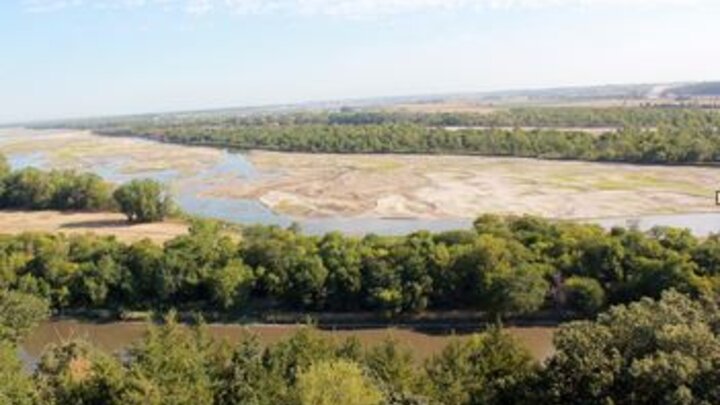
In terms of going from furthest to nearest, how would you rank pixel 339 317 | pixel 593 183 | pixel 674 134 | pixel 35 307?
pixel 674 134, pixel 593 183, pixel 339 317, pixel 35 307

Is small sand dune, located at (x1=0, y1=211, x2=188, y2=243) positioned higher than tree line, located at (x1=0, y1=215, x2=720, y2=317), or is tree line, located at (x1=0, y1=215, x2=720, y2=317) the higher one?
Result: tree line, located at (x1=0, y1=215, x2=720, y2=317)

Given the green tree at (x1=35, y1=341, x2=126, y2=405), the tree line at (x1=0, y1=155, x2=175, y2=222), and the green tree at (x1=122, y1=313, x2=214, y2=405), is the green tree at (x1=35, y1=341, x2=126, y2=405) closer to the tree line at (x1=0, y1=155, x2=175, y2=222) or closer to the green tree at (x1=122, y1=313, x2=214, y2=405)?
the green tree at (x1=122, y1=313, x2=214, y2=405)

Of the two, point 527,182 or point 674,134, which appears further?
point 674,134

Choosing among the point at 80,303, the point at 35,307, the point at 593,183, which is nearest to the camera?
the point at 35,307

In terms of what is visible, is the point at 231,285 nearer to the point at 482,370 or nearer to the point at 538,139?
the point at 482,370

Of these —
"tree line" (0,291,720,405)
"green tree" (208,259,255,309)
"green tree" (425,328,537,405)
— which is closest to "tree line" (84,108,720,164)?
"green tree" (208,259,255,309)

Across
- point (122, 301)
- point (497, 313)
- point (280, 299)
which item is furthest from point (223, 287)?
point (497, 313)

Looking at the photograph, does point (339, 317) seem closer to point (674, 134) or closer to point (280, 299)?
point (280, 299)
